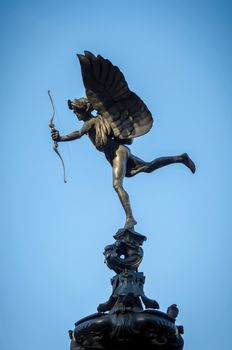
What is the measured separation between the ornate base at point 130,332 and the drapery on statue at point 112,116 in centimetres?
346

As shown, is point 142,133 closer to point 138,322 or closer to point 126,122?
point 126,122

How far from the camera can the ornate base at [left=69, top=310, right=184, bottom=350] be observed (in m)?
11.7

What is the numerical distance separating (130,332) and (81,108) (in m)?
4.90

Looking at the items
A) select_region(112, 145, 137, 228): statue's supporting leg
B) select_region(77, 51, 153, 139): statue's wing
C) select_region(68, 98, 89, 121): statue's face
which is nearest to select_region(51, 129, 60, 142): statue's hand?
select_region(68, 98, 89, 121): statue's face

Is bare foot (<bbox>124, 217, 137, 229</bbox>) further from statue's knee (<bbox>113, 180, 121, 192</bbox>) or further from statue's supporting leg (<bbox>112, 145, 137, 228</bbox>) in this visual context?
statue's knee (<bbox>113, 180, 121, 192</bbox>)

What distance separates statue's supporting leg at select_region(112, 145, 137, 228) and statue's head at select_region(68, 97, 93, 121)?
89cm

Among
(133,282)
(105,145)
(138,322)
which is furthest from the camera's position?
(105,145)

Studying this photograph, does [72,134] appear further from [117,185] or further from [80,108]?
[117,185]

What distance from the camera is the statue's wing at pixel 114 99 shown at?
590 inches

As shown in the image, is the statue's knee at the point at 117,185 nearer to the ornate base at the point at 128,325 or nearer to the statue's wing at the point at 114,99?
the statue's wing at the point at 114,99

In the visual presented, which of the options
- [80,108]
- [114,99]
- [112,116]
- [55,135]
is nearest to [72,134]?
[55,135]

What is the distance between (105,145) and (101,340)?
13.7 feet

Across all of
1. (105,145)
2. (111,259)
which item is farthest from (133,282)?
(105,145)

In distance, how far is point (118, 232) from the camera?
44.0ft
